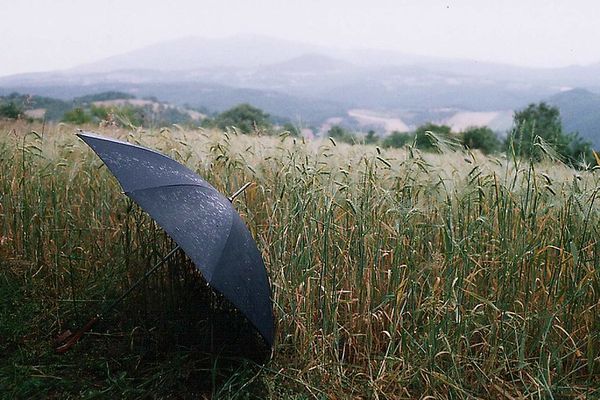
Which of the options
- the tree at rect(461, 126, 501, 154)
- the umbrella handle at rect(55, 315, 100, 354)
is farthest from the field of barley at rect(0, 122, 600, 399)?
the tree at rect(461, 126, 501, 154)

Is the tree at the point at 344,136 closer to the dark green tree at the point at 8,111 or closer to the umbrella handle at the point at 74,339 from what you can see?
the umbrella handle at the point at 74,339

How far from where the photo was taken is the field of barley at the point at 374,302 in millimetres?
2471

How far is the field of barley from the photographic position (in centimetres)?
247

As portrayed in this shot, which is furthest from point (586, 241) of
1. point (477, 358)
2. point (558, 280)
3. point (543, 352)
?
point (477, 358)

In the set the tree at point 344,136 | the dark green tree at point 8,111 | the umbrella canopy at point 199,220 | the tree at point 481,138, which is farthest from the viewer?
the tree at point 481,138

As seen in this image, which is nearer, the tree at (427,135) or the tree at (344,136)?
the tree at (427,135)

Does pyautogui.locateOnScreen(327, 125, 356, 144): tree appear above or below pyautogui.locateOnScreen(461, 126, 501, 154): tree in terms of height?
above

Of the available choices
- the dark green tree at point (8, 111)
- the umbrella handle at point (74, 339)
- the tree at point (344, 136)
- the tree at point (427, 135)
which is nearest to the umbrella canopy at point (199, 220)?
the umbrella handle at point (74, 339)

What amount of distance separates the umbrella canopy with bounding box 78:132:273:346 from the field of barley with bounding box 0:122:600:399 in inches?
12.5

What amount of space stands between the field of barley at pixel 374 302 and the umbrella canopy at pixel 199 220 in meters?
0.32

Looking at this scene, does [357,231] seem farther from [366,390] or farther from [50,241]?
[50,241]

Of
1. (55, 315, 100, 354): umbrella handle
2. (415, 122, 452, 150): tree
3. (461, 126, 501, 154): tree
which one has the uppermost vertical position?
(415, 122, 452, 150): tree

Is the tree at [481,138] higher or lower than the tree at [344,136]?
lower

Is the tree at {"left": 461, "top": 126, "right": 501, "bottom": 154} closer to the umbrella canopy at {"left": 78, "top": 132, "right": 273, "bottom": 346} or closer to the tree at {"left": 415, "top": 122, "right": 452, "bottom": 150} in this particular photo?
the tree at {"left": 415, "top": 122, "right": 452, "bottom": 150}
